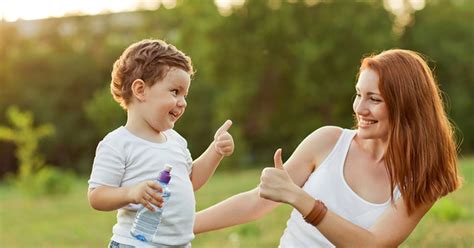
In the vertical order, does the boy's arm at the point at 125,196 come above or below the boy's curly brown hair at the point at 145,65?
below

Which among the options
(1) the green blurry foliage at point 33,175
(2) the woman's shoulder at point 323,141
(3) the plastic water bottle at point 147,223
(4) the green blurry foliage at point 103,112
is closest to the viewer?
(3) the plastic water bottle at point 147,223

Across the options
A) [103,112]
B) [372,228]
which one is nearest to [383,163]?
[372,228]

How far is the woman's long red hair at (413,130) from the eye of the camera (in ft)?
11.8

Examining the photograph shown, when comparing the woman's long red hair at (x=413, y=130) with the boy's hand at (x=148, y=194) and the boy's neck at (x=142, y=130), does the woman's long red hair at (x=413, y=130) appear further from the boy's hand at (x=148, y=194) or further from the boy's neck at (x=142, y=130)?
the boy's hand at (x=148, y=194)

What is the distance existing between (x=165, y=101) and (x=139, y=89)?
0.11m

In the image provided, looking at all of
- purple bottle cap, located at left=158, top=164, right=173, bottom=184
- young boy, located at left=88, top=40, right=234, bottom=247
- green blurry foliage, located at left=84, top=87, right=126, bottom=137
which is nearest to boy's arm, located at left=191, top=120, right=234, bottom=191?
young boy, located at left=88, top=40, right=234, bottom=247

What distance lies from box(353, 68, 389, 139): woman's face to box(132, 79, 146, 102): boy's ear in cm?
89

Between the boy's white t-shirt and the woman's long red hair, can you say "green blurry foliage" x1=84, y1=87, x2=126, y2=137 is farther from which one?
the boy's white t-shirt

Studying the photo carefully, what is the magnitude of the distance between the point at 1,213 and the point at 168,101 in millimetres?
13235

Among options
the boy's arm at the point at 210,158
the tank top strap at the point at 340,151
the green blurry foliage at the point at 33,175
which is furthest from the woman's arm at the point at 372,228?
the green blurry foliage at the point at 33,175

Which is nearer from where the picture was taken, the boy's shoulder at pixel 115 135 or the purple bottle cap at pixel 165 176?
the purple bottle cap at pixel 165 176

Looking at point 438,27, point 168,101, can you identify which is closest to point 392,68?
point 168,101

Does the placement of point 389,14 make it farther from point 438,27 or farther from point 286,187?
point 286,187

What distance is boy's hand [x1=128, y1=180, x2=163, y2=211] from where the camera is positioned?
9.68 feet
